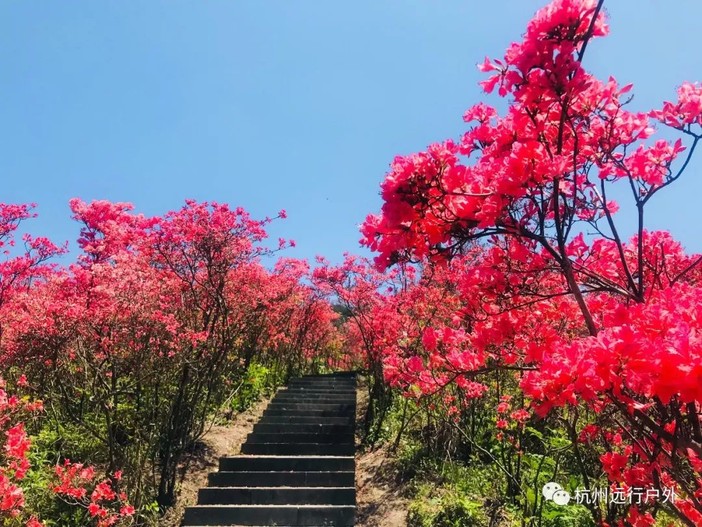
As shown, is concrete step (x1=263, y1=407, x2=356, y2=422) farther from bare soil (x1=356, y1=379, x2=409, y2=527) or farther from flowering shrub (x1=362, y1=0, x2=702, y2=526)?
flowering shrub (x1=362, y1=0, x2=702, y2=526)

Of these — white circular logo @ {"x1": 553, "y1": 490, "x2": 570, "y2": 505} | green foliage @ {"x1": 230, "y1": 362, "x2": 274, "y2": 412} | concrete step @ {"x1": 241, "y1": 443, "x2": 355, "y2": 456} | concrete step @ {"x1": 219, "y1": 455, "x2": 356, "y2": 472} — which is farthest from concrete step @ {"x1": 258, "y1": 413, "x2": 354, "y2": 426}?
white circular logo @ {"x1": 553, "y1": 490, "x2": 570, "y2": 505}

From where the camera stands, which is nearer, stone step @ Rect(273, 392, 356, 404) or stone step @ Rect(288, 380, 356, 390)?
stone step @ Rect(273, 392, 356, 404)

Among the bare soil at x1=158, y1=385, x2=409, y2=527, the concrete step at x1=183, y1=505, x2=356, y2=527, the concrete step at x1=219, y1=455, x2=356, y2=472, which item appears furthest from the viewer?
the concrete step at x1=219, y1=455, x2=356, y2=472

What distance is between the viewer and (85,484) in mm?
5227

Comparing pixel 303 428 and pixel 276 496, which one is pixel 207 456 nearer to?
pixel 276 496

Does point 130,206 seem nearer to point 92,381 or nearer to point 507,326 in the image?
point 92,381

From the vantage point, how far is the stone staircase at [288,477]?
5.72 meters

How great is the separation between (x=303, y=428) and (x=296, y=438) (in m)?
0.52

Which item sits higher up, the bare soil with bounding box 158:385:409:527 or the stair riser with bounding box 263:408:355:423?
the stair riser with bounding box 263:408:355:423

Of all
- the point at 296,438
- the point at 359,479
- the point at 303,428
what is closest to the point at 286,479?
the point at 359,479

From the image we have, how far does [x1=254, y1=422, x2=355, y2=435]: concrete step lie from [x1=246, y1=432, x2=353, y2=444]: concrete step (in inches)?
6.6

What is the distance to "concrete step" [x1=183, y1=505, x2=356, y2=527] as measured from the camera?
566 cm

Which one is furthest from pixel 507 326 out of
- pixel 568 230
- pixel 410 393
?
pixel 410 393

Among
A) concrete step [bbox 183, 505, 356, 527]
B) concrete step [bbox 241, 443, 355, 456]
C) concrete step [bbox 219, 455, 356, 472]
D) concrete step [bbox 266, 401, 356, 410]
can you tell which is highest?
concrete step [bbox 266, 401, 356, 410]
